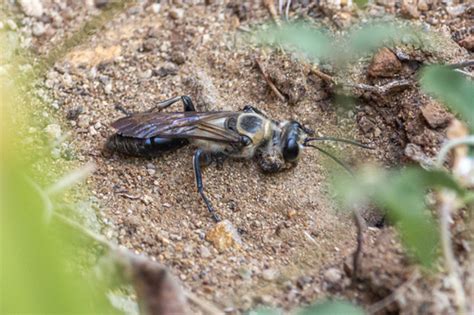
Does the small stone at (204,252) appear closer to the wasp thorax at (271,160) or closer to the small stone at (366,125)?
the wasp thorax at (271,160)

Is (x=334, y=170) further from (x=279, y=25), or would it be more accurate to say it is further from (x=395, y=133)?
(x=279, y=25)

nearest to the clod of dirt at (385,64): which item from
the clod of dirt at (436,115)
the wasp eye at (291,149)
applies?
the clod of dirt at (436,115)

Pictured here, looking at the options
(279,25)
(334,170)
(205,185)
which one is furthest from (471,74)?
(205,185)

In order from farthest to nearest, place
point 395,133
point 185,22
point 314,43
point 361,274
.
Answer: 1. point 185,22
2. point 395,133
3. point 314,43
4. point 361,274

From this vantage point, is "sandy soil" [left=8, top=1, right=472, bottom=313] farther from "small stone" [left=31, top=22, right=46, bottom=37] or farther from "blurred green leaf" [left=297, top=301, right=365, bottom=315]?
"blurred green leaf" [left=297, top=301, right=365, bottom=315]

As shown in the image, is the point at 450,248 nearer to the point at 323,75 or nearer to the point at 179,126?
the point at 323,75

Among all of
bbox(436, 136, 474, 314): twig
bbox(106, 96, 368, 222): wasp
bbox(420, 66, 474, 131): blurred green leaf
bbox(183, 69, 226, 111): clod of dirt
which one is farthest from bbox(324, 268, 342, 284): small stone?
bbox(183, 69, 226, 111): clod of dirt
